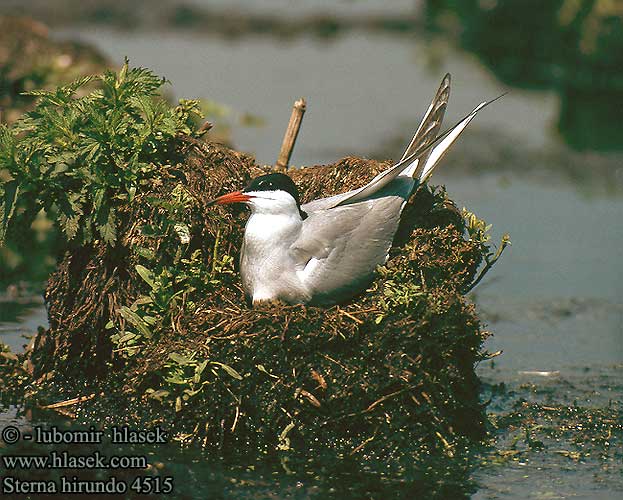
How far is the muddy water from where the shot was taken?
6953 millimetres

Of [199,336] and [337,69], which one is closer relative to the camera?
[199,336]

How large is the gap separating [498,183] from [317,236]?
614 cm

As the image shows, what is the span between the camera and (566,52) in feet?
44.7

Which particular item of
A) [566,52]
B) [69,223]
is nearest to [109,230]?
[69,223]

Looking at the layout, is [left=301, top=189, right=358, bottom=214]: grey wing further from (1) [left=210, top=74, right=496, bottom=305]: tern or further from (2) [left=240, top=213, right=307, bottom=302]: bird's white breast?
(2) [left=240, top=213, right=307, bottom=302]: bird's white breast

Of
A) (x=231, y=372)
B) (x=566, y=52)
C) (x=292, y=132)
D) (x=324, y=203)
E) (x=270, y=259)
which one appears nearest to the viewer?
(x=231, y=372)

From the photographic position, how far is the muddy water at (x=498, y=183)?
695 centimetres

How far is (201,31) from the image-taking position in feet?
57.4

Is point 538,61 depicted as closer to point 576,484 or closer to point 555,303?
point 555,303

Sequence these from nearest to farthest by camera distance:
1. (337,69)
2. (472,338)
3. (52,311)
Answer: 1. (472,338)
2. (52,311)
3. (337,69)

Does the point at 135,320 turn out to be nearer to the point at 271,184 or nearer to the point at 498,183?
the point at 271,184

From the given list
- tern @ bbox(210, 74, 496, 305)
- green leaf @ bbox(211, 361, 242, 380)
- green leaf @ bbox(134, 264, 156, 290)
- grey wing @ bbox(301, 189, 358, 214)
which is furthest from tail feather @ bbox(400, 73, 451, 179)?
green leaf @ bbox(211, 361, 242, 380)

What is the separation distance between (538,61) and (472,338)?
29.5 ft

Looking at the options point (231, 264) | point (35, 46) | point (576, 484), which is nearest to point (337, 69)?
point (35, 46)
